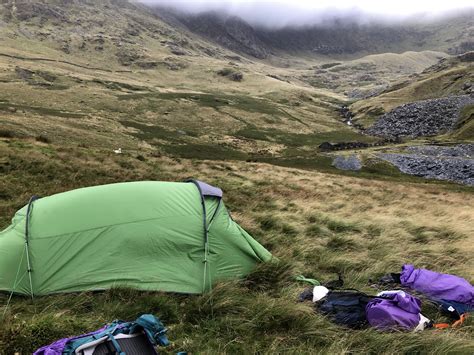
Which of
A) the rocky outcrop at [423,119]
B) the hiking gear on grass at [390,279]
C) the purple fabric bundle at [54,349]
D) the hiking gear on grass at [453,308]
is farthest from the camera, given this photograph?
the rocky outcrop at [423,119]

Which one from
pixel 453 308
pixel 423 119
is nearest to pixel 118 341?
pixel 453 308

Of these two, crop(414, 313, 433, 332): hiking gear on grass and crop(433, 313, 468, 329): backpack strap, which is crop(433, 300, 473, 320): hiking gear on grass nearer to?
crop(433, 313, 468, 329): backpack strap

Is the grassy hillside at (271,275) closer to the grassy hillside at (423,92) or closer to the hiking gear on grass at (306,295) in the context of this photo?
the hiking gear on grass at (306,295)

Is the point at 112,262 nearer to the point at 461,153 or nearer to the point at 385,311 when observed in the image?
the point at 385,311

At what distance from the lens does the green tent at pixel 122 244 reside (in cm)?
775

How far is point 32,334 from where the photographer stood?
5379 millimetres

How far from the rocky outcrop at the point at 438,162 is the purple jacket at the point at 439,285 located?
145 ft

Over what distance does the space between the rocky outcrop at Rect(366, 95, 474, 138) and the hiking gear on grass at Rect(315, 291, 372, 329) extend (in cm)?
9430

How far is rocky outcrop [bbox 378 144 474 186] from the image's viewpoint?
163ft

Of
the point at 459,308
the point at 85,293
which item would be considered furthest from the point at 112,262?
the point at 459,308

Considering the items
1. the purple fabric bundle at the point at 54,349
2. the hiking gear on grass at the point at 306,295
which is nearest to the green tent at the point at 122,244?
the hiking gear on grass at the point at 306,295

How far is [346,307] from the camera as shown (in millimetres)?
6742

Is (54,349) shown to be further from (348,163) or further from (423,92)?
(423,92)

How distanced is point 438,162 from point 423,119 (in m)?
48.6
